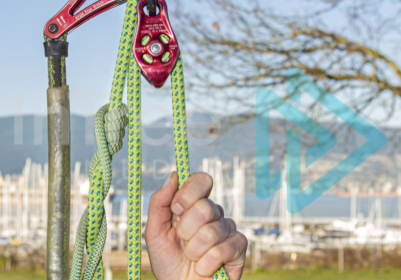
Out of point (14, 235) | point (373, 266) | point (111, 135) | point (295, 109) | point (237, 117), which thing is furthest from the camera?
point (14, 235)

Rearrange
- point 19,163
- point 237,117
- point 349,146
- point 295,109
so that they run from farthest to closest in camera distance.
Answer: point 19,163 → point 349,146 → point 237,117 → point 295,109

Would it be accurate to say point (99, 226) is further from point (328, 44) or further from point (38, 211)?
point (38, 211)

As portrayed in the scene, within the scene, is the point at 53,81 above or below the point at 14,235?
above

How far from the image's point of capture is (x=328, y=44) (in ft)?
11.8

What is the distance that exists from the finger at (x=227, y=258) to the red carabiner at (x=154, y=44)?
1.11 ft

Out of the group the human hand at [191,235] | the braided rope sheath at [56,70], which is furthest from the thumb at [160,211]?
the braided rope sheath at [56,70]

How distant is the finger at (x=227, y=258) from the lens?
774mm

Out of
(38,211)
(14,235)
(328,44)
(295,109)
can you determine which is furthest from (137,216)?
(38,211)

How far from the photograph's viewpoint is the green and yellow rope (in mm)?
705

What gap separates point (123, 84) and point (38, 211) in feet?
46.9

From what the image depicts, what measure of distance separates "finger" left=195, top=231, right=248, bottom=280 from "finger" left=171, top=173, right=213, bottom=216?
10cm

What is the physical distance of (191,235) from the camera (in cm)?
78

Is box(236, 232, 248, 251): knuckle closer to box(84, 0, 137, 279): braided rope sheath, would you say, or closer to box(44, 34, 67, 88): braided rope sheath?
box(84, 0, 137, 279): braided rope sheath

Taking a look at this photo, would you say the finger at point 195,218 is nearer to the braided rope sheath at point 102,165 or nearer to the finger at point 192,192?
the finger at point 192,192
